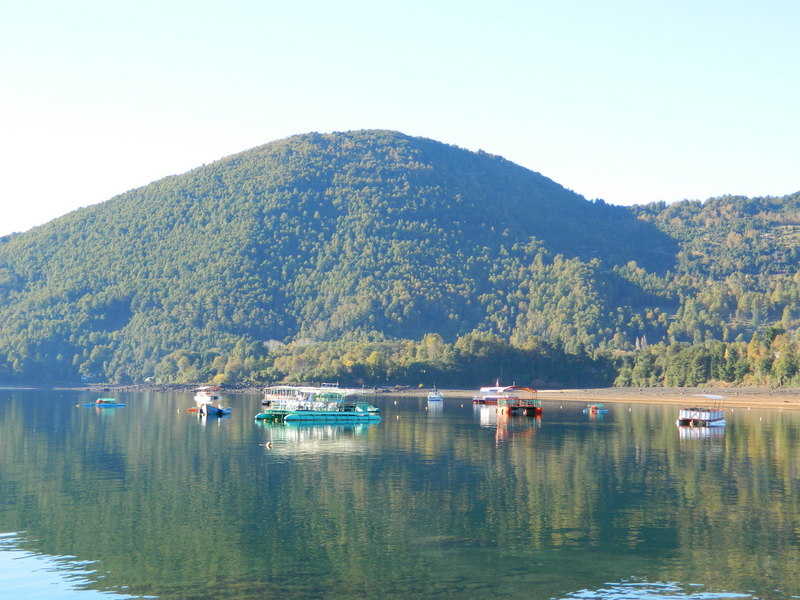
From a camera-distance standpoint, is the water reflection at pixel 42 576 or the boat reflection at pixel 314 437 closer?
the water reflection at pixel 42 576

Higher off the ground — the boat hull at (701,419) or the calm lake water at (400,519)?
the boat hull at (701,419)

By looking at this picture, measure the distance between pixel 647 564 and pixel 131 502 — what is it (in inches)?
1343

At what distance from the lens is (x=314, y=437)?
11812 cm

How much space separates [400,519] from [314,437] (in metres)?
60.7

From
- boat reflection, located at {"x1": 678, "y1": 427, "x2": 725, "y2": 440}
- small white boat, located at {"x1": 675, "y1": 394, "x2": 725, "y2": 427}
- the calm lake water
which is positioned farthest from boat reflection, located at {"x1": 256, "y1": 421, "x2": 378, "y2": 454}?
small white boat, located at {"x1": 675, "y1": 394, "x2": 725, "y2": 427}

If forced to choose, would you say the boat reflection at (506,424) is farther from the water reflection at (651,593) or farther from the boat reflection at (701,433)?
the water reflection at (651,593)

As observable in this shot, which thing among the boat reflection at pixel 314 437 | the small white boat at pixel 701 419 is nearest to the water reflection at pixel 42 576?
the boat reflection at pixel 314 437

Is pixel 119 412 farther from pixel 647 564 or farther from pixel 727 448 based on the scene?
pixel 647 564

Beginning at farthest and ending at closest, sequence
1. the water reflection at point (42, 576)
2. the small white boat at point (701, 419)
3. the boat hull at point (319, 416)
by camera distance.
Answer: the boat hull at point (319, 416), the small white boat at point (701, 419), the water reflection at point (42, 576)

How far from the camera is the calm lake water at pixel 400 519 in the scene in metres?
44.7

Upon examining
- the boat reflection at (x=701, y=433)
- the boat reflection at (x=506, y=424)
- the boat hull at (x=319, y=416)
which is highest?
the boat hull at (x=319, y=416)

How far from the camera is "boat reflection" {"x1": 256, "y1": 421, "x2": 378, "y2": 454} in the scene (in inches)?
3986

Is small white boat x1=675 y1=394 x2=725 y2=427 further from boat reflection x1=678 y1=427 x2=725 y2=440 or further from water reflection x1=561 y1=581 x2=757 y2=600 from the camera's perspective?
water reflection x1=561 y1=581 x2=757 y2=600

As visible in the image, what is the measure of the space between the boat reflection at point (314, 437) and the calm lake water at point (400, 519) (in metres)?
1.18
